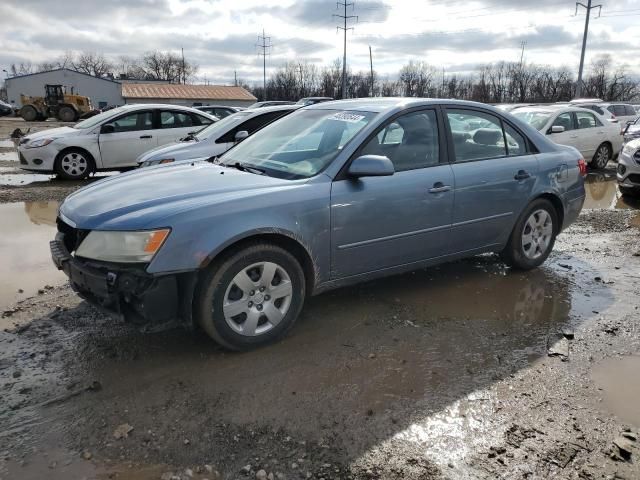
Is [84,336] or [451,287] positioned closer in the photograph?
[84,336]

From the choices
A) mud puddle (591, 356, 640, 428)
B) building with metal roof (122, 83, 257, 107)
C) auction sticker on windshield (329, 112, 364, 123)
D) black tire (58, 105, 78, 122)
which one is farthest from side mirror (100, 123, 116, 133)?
building with metal roof (122, 83, 257, 107)

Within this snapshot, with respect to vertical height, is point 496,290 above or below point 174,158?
below

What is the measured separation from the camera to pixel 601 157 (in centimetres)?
1298

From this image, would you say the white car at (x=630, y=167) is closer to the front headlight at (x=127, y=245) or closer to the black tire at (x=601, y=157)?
the black tire at (x=601, y=157)

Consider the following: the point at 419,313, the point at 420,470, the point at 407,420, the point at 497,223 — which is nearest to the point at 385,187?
the point at 419,313

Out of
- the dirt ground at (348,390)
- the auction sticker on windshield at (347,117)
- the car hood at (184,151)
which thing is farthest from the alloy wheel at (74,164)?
the auction sticker on windshield at (347,117)

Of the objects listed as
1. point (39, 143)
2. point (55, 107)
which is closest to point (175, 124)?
point (39, 143)

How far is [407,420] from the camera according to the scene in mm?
2824

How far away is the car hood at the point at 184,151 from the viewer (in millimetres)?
7773

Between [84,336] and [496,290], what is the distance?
351cm

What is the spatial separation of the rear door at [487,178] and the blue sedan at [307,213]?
14mm

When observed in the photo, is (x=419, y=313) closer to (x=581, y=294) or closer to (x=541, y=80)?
(x=581, y=294)

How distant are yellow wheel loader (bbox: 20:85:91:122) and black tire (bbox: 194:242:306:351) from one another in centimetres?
4051

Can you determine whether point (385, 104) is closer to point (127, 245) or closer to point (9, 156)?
point (127, 245)
